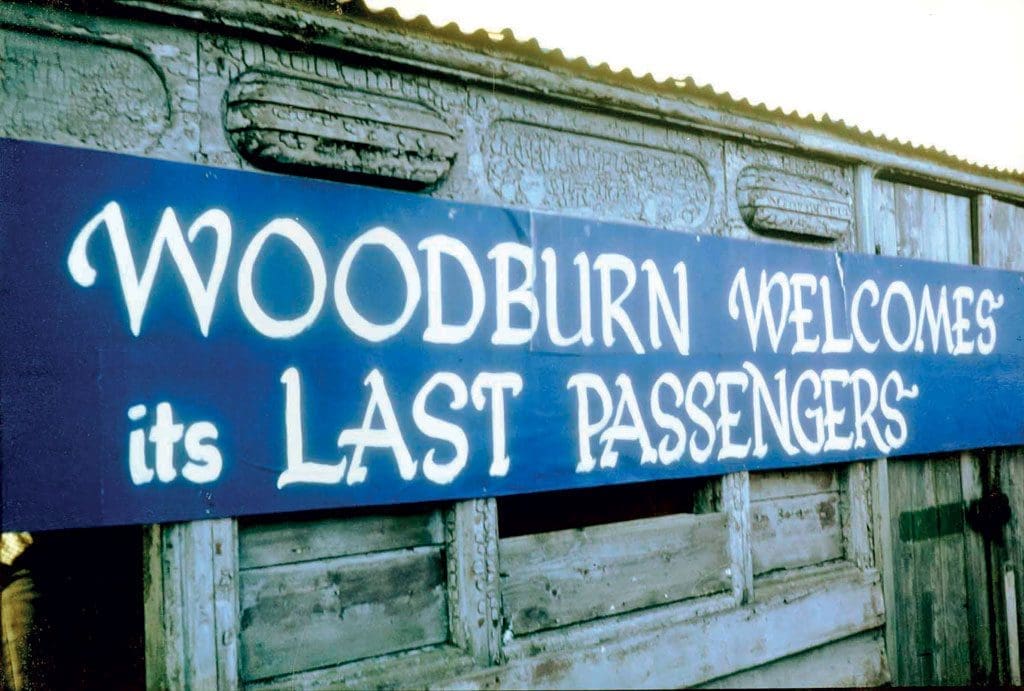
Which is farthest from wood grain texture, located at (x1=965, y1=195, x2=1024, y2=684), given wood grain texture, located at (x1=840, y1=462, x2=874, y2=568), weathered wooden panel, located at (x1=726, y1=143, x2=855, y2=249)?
weathered wooden panel, located at (x1=726, y1=143, x2=855, y2=249)

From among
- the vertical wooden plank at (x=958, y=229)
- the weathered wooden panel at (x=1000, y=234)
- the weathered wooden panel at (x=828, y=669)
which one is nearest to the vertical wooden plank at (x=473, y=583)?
the weathered wooden panel at (x=828, y=669)

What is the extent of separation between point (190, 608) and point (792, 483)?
337 centimetres

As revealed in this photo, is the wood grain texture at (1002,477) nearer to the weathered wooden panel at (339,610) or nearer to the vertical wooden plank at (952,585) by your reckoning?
the vertical wooden plank at (952,585)

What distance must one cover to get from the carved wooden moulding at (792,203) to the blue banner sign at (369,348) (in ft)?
0.66

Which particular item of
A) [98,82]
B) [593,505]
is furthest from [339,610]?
[98,82]

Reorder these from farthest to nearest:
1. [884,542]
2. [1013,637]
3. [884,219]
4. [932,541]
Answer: [1013,637]
[932,541]
[884,219]
[884,542]

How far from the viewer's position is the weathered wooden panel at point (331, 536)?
248 cm

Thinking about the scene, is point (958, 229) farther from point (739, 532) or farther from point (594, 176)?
point (594, 176)

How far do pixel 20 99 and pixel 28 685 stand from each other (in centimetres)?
406

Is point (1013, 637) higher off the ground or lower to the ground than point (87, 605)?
lower

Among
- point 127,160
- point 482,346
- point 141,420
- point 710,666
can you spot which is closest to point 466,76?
point 482,346

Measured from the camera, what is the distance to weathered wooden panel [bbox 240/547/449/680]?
245 cm

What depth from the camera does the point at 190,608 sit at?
2281 mm

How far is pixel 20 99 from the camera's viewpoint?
2141 mm
